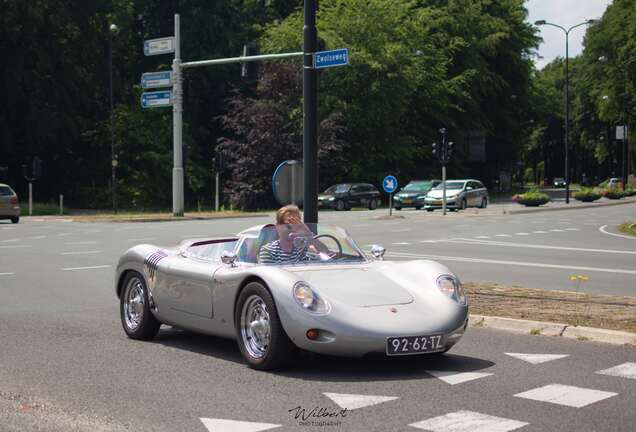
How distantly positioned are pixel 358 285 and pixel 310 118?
5.05 m

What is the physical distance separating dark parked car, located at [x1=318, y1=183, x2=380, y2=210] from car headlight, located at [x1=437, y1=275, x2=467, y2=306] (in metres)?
43.4

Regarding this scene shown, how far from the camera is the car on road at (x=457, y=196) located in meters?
48.1

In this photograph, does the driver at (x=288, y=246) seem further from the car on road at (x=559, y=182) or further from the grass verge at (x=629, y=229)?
the car on road at (x=559, y=182)

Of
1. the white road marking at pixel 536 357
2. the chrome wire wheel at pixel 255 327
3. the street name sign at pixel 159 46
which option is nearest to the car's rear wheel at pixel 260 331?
the chrome wire wheel at pixel 255 327

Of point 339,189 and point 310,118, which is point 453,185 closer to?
point 339,189

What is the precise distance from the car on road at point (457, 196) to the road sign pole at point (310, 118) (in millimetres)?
35495

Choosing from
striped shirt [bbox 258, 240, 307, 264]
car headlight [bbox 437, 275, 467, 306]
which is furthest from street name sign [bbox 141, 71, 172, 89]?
car headlight [bbox 437, 275, 467, 306]

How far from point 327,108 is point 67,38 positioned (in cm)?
1663

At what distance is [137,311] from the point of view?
30.2 ft

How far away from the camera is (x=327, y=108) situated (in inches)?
2370

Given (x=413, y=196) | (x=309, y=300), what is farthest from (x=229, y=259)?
(x=413, y=196)

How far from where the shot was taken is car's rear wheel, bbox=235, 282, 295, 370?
23.6ft

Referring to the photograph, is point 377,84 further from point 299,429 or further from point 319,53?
point 299,429

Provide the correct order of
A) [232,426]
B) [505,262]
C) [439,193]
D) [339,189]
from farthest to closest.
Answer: [339,189] < [439,193] < [505,262] < [232,426]
